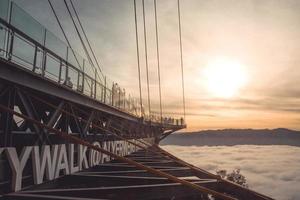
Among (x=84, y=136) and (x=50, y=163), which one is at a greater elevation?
(x=84, y=136)

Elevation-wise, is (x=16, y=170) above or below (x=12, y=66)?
below

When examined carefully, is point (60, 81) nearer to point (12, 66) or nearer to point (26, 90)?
point (26, 90)

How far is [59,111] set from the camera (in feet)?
54.1

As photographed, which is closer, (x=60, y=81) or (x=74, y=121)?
(x=60, y=81)

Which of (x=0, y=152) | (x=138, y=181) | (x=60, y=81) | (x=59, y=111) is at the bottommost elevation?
(x=138, y=181)

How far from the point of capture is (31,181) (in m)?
13.9

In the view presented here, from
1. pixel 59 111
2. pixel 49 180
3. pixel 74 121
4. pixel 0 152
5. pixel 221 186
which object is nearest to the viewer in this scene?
pixel 0 152

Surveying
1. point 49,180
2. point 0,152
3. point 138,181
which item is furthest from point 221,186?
point 0,152

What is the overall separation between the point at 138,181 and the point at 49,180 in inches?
172

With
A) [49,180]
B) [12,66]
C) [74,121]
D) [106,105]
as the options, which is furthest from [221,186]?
[106,105]

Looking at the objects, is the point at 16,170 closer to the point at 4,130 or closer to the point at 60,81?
the point at 4,130

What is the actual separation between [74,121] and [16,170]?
8.65 m

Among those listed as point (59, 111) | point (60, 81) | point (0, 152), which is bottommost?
point (0, 152)

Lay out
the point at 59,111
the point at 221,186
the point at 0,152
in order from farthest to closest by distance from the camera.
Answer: the point at 59,111 < the point at 221,186 < the point at 0,152
